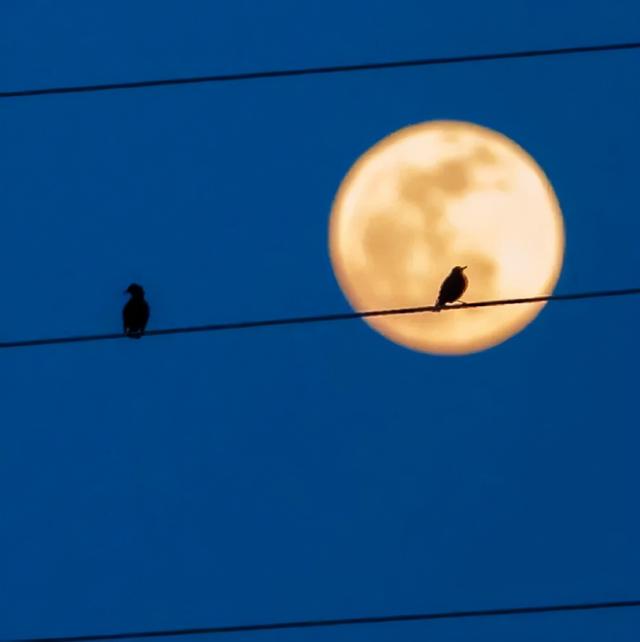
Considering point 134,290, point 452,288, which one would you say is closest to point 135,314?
point 134,290

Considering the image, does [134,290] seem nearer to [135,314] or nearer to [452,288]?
[135,314]

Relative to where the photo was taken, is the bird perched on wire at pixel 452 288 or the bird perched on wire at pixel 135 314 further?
the bird perched on wire at pixel 452 288

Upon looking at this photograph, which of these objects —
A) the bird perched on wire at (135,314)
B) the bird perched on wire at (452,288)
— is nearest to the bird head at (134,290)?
the bird perched on wire at (135,314)

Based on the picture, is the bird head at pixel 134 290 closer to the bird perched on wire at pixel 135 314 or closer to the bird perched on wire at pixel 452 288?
the bird perched on wire at pixel 135 314

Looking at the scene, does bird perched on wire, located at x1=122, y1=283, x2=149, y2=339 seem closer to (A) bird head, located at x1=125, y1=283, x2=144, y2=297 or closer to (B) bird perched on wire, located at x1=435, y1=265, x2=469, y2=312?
(A) bird head, located at x1=125, y1=283, x2=144, y2=297

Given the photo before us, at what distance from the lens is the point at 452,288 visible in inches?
445

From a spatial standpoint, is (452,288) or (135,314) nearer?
(135,314)

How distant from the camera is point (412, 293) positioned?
Answer: 16.5m

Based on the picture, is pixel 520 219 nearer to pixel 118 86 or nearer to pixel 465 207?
pixel 465 207

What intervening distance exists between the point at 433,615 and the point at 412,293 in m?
Answer: 9.06

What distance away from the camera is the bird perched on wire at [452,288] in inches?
444

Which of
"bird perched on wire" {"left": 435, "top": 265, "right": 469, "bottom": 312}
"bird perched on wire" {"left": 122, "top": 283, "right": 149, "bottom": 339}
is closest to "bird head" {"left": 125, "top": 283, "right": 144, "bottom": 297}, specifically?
"bird perched on wire" {"left": 122, "top": 283, "right": 149, "bottom": 339}

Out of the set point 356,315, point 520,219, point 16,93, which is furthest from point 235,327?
point 520,219

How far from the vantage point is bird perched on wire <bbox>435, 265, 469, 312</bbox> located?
11.3 metres
